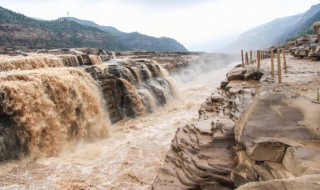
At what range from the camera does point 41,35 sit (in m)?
73.2

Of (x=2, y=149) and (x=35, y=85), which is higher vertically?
(x=35, y=85)

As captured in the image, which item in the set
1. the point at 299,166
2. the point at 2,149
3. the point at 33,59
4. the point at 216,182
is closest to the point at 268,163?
the point at 299,166

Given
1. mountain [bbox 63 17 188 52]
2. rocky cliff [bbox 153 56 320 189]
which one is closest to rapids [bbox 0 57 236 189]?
rocky cliff [bbox 153 56 320 189]

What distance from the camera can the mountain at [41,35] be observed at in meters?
63.2

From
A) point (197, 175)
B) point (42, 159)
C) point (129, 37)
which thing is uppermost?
point (129, 37)

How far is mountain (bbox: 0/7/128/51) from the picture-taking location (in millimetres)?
63175

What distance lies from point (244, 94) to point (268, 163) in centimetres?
465

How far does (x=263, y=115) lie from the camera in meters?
6.27

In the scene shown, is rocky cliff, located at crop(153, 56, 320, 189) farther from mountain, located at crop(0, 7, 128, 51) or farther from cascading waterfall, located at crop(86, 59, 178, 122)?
mountain, located at crop(0, 7, 128, 51)

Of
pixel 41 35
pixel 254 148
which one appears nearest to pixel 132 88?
pixel 254 148

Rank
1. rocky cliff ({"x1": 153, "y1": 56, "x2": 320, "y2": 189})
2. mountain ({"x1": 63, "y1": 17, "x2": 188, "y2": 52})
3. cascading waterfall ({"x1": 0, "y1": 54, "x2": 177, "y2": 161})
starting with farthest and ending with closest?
mountain ({"x1": 63, "y1": 17, "x2": 188, "y2": 52}), cascading waterfall ({"x1": 0, "y1": 54, "x2": 177, "y2": 161}), rocky cliff ({"x1": 153, "y1": 56, "x2": 320, "y2": 189})

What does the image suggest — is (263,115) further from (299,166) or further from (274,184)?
(274,184)

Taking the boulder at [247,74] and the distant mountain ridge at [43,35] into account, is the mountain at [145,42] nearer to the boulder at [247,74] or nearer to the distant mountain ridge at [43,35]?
the distant mountain ridge at [43,35]

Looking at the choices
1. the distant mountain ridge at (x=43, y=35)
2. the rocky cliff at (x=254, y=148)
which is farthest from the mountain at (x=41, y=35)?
the rocky cliff at (x=254, y=148)
